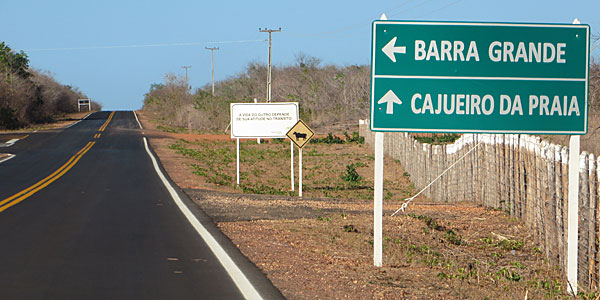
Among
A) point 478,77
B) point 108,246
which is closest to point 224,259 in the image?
point 108,246

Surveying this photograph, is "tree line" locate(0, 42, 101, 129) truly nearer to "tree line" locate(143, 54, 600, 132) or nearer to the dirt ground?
"tree line" locate(143, 54, 600, 132)

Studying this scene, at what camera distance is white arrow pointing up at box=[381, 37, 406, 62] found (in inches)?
372

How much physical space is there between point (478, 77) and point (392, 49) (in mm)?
1184

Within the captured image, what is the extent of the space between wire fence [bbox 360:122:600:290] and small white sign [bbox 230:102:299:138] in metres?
6.71

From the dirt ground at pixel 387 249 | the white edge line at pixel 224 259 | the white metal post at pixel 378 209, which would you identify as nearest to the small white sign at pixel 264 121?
the dirt ground at pixel 387 249

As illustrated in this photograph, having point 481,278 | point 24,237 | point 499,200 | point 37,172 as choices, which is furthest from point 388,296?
point 37,172

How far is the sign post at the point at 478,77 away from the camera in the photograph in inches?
370

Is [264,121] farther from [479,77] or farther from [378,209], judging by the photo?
[479,77]

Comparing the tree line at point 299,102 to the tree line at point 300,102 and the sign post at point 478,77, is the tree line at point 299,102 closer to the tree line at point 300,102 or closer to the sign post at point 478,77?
the tree line at point 300,102

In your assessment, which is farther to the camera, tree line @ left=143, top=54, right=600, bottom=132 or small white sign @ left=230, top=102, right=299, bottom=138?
tree line @ left=143, top=54, right=600, bottom=132

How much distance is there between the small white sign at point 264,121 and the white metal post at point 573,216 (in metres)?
19.3

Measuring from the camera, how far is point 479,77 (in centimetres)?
947

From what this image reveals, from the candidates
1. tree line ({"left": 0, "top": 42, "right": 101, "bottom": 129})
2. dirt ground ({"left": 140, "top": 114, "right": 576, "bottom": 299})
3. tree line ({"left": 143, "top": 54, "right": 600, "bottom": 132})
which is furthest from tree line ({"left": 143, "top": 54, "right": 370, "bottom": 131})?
dirt ground ({"left": 140, "top": 114, "right": 576, "bottom": 299})

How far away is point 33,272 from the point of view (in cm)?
857
